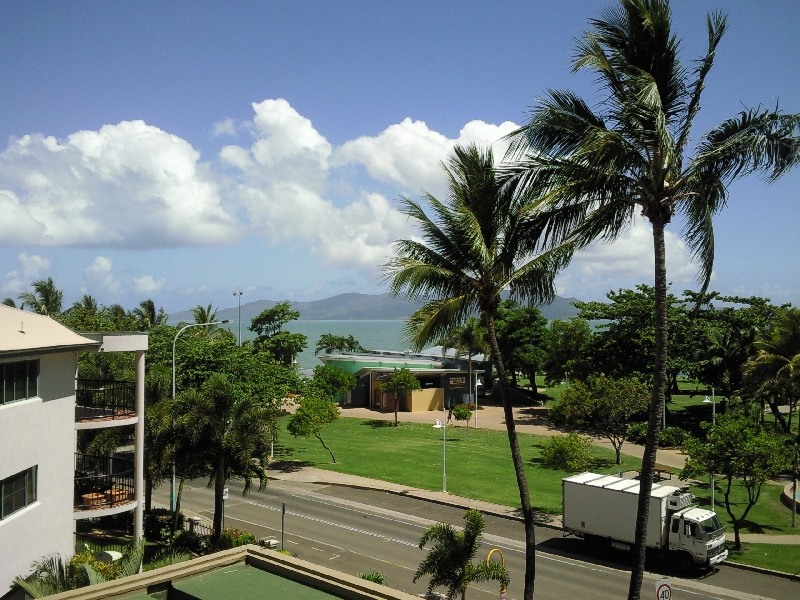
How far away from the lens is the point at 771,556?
26.4 m

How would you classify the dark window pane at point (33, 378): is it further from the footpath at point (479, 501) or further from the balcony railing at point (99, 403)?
the footpath at point (479, 501)

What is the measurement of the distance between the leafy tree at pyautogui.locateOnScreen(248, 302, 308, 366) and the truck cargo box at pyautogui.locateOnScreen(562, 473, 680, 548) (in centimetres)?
4942

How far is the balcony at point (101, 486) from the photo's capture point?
20766 millimetres

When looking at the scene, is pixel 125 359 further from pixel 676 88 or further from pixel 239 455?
pixel 676 88

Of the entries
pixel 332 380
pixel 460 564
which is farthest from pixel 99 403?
pixel 332 380

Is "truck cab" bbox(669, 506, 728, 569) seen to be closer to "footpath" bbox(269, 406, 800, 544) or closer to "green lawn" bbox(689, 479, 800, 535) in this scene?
"footpath" bbox(269, 406, 800, 544)

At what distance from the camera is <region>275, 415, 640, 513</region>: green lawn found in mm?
37406

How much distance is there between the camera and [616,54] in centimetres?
1223

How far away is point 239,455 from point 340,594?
15271 millimetres

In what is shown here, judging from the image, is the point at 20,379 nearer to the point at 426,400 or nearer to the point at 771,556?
the point at 771,556

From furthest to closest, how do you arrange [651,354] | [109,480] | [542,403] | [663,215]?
[542,403]
[651,354]
[109,480]
[663,215]

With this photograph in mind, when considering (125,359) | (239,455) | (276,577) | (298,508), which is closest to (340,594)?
(276,577)

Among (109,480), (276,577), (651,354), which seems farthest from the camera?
(651,354)

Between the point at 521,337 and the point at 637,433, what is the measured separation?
28.0 metres
